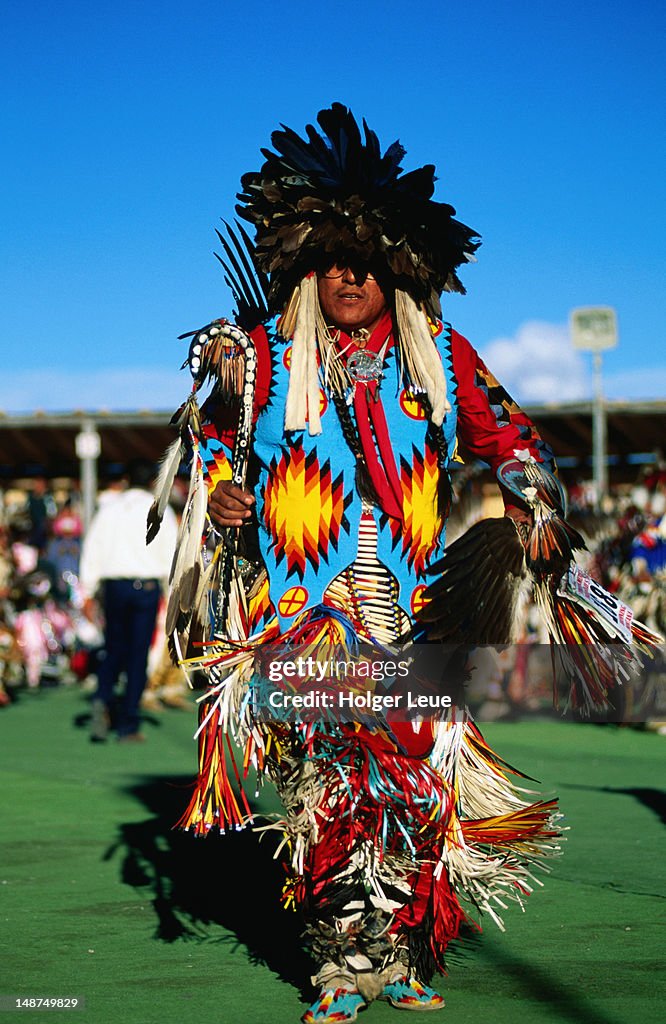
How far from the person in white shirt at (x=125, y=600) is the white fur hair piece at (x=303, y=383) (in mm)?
6656

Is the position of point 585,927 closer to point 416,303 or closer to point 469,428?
point 469,428

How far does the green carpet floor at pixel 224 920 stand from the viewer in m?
3.98

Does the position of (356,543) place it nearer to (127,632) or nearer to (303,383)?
(303,383)

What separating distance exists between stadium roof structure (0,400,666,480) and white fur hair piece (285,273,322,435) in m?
12.8

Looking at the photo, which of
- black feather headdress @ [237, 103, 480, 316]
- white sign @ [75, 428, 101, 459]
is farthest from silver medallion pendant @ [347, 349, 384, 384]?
white sign @ [75, 428, 101, 459]

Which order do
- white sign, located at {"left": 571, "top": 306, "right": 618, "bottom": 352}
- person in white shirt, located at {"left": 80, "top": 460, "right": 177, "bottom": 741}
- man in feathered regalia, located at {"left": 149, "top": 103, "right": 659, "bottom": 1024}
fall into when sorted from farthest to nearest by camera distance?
white sign, located at {"left": 571, "top": 306, "right": 618, "bottom": 352}
person in white shirt, located at {"left": 80, "top": 460, "right": 177, "bottom": 741}
man in feathered regalia, located at {"left": 149, "top": 103, "right": 659, "bottom": 1024}

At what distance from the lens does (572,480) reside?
68.4ft

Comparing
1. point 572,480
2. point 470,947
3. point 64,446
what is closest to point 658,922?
point 470,947

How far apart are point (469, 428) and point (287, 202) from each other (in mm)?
807

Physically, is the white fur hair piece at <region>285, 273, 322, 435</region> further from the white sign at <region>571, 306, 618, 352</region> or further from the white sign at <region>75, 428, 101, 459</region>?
the white sign at <region>75, 428, 101, 459</region>

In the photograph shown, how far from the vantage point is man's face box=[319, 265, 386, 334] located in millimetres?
4117

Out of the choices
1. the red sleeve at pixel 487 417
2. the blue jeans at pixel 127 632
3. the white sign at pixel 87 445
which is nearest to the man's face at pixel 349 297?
the red sleeve at pixel 487 417

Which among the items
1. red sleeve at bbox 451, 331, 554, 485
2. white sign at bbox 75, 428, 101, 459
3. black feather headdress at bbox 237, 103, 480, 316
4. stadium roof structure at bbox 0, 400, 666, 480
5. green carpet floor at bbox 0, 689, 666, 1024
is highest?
stadium roof structure at bbox 0, 400, 666, 480

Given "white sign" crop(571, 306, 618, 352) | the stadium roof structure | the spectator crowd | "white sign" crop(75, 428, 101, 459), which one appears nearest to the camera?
the spectator crowd
